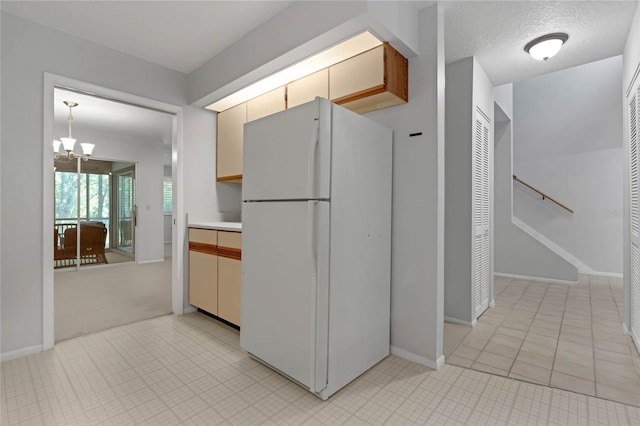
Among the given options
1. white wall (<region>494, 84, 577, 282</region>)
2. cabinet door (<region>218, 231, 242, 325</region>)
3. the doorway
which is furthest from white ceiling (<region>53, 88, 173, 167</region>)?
white wall (<region>494, 84, 577, 282</region>)

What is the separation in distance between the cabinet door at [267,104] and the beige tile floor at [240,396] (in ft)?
6.85

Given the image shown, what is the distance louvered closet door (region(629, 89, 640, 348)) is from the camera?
7.57ft

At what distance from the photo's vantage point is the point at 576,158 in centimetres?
523

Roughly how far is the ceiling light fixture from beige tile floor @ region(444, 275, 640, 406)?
2.39m

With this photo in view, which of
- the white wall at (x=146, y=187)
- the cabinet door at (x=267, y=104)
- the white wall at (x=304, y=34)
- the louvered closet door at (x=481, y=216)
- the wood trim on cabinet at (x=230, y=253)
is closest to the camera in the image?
the white wall at (x=304, y=34)

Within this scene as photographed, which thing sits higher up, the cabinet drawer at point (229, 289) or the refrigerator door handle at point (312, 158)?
the refrigerator door handle at point (312, 158)

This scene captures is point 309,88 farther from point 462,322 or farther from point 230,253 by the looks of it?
point 462,322

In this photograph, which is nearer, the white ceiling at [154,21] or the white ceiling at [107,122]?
the white ceiling at [154,21]

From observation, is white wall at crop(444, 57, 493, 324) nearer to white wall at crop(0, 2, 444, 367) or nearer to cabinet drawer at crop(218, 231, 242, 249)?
white wall at crop(0, 2, 444, 367)

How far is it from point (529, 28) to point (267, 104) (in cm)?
223

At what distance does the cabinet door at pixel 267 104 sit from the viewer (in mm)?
2714

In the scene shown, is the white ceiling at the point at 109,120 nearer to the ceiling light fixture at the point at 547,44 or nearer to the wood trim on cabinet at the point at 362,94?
the wood trim on cabinet at the point at 362,94

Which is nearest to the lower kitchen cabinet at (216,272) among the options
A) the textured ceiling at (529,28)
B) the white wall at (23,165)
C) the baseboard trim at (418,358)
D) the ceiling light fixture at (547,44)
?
the white wall at (23,165)

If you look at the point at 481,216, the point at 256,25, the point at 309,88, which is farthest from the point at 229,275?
the point at 481,216
